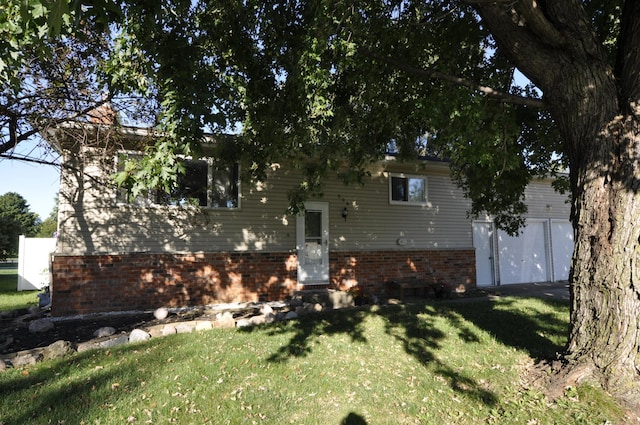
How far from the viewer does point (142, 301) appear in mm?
8180

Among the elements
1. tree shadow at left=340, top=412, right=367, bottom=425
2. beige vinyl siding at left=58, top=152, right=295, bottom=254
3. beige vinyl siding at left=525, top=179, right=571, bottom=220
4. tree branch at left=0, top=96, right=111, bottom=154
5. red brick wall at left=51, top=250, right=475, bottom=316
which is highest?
tree branch at left=0, top=96, right=111, bottom=154

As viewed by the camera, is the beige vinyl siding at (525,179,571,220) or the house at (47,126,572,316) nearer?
the house at (47,126,572,316)

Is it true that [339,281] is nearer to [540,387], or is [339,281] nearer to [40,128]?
[540,387]

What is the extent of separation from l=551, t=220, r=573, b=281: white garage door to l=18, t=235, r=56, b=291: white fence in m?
17.9

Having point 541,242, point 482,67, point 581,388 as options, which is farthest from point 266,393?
point 541,242

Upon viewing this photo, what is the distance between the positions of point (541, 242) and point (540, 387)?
1091 cm

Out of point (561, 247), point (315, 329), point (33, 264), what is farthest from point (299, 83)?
point (33, 264)

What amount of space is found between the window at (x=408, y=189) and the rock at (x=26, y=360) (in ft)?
27.9

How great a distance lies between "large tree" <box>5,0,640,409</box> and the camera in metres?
3.65

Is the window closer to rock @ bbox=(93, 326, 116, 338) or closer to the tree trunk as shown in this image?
the tree trunk

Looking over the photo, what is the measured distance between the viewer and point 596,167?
3775 millimetres

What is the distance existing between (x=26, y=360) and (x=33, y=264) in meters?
11.2

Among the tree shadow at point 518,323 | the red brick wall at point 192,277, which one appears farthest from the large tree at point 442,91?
the red brick wall at point 192,277

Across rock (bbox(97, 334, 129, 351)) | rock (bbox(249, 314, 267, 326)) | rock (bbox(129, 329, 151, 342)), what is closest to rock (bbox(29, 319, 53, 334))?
rock (bbox(97, 334, 129, 351))
